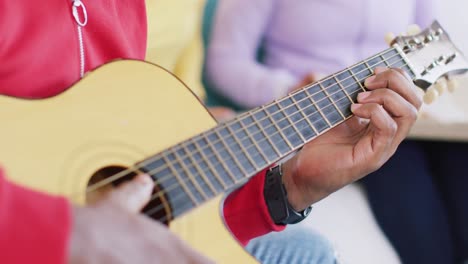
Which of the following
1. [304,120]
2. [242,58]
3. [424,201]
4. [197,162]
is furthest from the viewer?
[242,58]

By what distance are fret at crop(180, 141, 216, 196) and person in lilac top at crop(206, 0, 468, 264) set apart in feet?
2.60

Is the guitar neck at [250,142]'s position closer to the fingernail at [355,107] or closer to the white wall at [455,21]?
the fingernail at [355,107]

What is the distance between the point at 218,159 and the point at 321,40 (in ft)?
3.03

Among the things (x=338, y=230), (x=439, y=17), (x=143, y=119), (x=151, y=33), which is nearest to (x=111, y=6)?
(x=143, y=119)

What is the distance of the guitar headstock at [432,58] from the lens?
2.76ft

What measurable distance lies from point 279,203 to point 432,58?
29 centimetres

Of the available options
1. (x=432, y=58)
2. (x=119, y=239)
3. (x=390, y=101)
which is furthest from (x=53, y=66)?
(x=432, y=58)

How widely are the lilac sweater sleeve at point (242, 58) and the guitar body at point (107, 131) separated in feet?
2.57

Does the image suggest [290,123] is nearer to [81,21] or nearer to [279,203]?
[279,203]

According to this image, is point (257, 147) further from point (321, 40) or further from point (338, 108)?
point (321, 40)

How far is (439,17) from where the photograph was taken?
1627 mm

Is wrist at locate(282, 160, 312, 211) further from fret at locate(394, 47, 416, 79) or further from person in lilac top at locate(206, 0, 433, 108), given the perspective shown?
person in lilac top at locate(206, 0, 433, 108)

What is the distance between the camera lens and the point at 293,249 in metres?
0.97

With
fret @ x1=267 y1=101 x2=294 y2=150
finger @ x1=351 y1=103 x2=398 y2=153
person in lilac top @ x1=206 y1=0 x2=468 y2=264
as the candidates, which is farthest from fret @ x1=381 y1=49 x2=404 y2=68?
person in lilac top @ x1=206 y1=0 x2=468 y2=264
